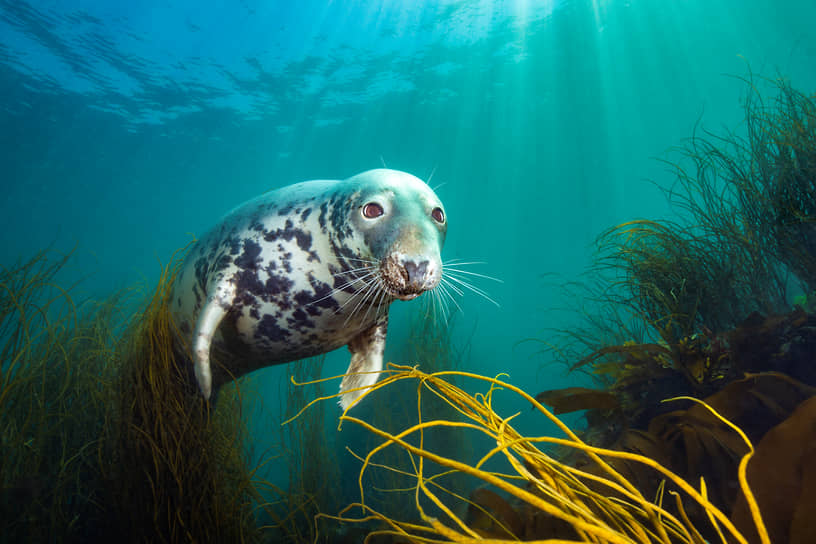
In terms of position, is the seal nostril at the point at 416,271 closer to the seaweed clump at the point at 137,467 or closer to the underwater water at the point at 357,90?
the seaweed clump at the point at 137,467

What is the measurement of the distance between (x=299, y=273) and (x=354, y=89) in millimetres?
24393

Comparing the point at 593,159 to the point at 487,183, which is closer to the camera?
the point at 593,159

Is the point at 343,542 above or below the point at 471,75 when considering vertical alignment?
below

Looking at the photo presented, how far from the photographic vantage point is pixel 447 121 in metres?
28.9

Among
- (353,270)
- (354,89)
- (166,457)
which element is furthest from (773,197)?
(354,89)

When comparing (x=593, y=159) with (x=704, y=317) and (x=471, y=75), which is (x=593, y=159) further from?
(x=704, y=317)

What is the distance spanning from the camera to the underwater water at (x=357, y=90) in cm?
1872

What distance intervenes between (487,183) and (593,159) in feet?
38.4

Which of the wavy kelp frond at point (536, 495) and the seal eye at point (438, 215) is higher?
the seal eye at point (438, 215)

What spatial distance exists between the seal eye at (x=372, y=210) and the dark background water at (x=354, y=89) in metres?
8.16

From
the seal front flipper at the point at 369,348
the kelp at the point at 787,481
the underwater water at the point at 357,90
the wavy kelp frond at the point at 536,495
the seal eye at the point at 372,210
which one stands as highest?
the underwater water at the point at 357,90

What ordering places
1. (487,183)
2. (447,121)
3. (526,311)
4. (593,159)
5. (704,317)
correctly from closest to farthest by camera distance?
1. (704,317)
2. (447,121)
3. (593,159)
4. (487,183)
5. (526,311)

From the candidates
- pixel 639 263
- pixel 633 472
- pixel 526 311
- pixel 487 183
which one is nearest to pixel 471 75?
pixel 487 183

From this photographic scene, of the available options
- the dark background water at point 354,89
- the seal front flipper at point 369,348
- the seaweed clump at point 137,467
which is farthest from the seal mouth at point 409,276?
the dark background water at point 354,89
